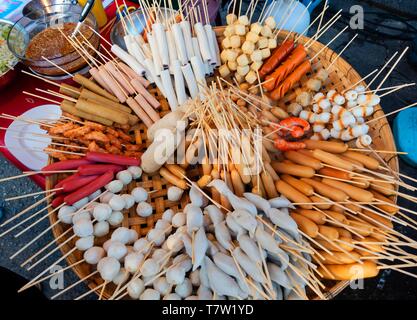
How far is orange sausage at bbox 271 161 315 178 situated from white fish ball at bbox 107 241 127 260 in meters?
1.35

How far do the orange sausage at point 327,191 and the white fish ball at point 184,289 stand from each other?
3.80 feet

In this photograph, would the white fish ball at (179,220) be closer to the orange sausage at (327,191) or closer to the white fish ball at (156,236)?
the white fish ball at (156,236)

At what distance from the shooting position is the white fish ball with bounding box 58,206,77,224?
2375 millimetres

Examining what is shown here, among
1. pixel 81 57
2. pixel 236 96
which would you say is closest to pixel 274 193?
pixel 236 96

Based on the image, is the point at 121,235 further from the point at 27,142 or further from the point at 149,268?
the point at 27,142

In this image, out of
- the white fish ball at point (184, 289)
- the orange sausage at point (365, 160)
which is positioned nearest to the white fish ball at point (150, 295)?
the white fish ball at point (184, 289)

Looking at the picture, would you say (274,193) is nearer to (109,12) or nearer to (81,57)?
(81,57)

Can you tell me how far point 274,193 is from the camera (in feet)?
8.20

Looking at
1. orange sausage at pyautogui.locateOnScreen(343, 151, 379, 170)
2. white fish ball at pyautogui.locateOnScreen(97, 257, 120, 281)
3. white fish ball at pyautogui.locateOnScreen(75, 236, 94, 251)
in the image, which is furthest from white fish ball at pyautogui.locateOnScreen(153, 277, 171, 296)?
orange sausage at pyautogui.locateOnScreen(343, 151, 379, 170)

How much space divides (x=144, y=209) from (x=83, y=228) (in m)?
0.48

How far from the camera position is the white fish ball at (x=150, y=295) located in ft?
6.85

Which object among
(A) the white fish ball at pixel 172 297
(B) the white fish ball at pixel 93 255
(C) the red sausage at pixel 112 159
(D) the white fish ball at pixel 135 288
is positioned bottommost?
(A) the white fish ball at pixel 172 297

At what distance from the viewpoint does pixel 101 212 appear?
7.81 feet

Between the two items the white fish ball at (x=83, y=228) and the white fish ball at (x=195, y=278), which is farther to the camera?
the white fish ball at (x=83, y=228)
